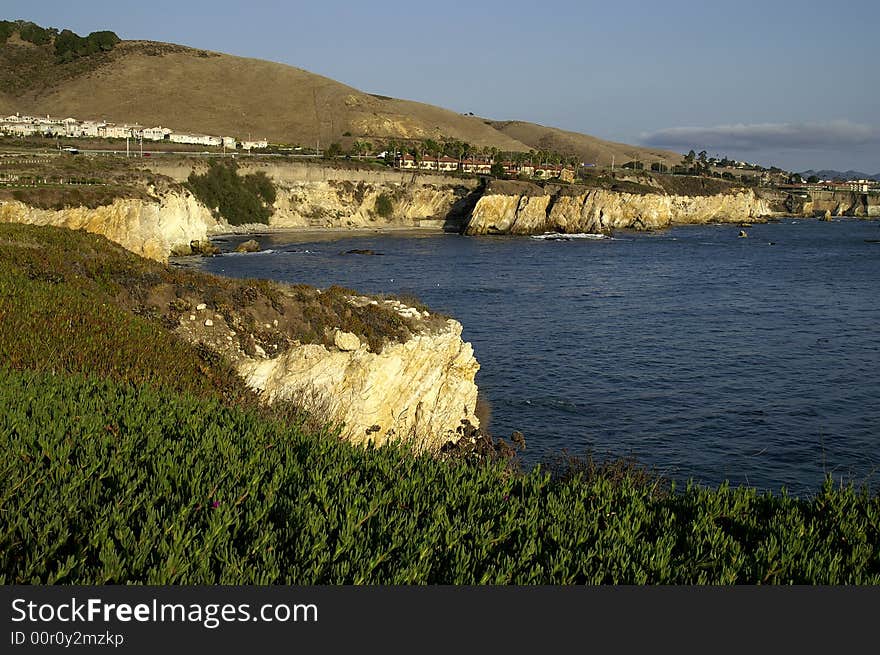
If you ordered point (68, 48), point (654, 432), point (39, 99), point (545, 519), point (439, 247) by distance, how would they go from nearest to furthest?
point (545, 519) < point (654, 432) < point (439, 247) < point (39, 99) < point (68, 48)

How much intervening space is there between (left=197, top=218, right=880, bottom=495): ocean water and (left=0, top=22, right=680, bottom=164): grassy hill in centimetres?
10086

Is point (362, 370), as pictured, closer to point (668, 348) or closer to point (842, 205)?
point (668, 348)

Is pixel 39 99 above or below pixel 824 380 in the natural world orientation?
above

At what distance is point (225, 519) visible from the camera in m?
5.73

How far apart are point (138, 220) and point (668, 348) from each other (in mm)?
37506

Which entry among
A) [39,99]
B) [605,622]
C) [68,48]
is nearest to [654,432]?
[605,622]

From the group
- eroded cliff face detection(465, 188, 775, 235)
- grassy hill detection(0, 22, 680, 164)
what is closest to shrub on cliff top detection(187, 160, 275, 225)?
eroded cliff face detection(465, 188, 775, 235)

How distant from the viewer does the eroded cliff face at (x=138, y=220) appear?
43969 millimetres

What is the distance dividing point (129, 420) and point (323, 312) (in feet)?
33.3

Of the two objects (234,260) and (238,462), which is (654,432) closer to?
(238,462)

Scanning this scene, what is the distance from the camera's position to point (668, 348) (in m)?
34.9

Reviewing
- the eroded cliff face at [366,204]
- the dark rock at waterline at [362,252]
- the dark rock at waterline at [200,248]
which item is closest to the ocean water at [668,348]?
the dark rock at waterline at [362,252]

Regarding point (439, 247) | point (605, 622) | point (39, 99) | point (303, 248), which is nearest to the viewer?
point (605, 622)

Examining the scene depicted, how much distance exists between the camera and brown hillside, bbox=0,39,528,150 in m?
167
